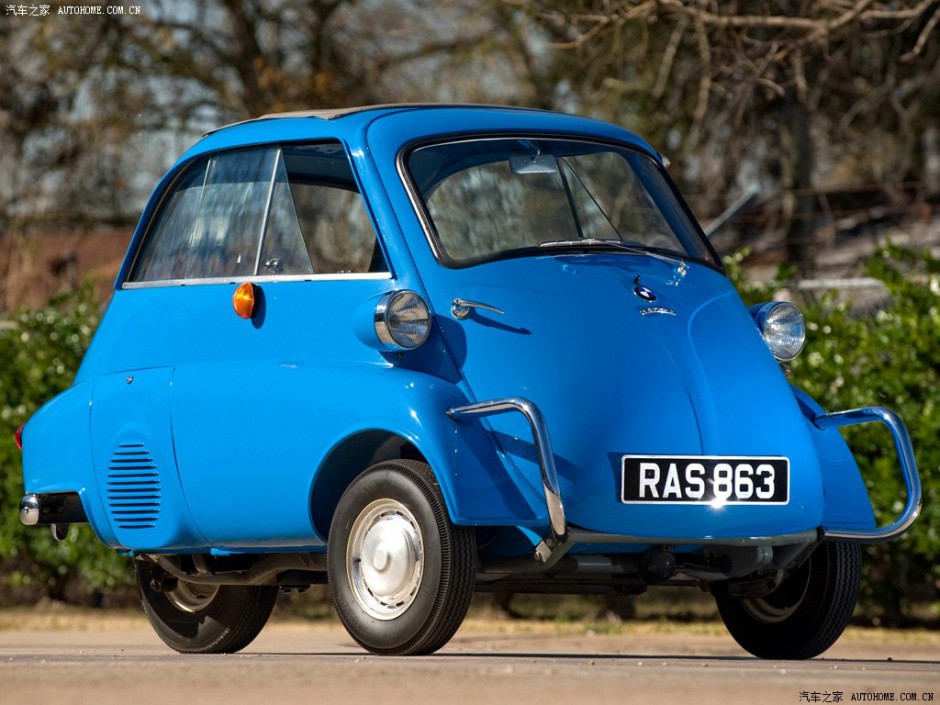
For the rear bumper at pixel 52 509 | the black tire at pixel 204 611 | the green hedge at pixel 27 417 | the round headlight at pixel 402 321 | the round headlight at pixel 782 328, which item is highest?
the round headlight at pixel 402 321

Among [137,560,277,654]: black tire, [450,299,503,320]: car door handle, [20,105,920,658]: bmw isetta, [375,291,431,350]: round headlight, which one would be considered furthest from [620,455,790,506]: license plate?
[137,560,277,654]: black tire

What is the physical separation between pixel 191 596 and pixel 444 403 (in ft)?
6.99

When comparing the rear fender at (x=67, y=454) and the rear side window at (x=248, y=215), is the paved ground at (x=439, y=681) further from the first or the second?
the rear side window at (x=248, y=215)

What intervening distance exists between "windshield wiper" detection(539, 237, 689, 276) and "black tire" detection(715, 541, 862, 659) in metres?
1.12

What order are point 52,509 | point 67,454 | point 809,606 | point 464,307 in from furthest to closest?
point 52,509 → point 67,454 → point 809,606 → point 464,307

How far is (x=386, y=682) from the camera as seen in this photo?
425cm

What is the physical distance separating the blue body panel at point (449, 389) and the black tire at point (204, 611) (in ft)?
1.85

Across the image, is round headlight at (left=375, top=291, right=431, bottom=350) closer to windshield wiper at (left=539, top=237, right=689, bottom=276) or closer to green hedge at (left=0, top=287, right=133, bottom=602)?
windshield wiper at (left=539, top=237, right=689, bottom=276)

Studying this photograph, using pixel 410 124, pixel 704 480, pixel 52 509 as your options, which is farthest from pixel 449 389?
pixel 52 509

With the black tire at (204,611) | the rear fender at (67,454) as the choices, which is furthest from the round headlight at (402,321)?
the black tire at (204,611)

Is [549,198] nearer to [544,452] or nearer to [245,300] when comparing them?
[245,300]

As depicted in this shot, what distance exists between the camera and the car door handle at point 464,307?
5.36 m

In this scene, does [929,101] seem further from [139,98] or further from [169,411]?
[169,411]

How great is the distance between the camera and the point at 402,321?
5285 millimetres
